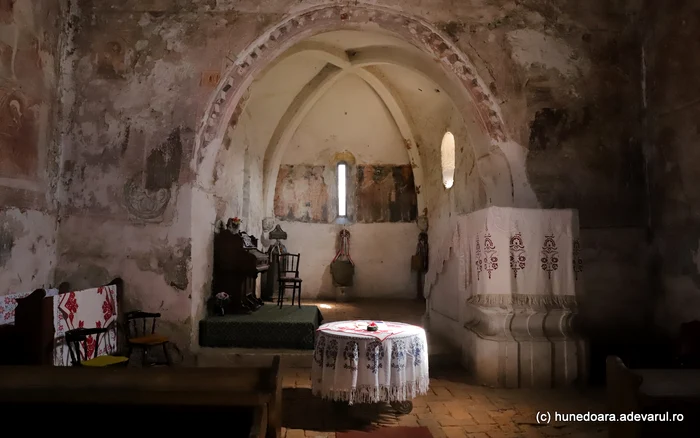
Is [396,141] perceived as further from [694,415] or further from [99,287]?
[694,415]

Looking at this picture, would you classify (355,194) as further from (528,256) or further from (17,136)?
(17,136)

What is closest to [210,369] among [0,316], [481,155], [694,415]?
[694,415]

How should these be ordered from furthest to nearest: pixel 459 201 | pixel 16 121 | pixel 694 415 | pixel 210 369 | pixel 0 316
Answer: pixel 459 201, pixel 16 121, pixel 0 316, pixel 210 369, pixel 694 415

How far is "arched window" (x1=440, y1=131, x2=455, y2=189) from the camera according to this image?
31.0ft

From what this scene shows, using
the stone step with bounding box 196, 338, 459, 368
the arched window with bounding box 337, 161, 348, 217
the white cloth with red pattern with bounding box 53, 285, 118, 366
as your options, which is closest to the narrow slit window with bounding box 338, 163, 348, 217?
the arched window with bounding box 337, 161, 348, 217

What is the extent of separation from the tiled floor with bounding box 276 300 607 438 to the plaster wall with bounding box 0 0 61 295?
354 cm

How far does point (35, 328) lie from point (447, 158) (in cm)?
770

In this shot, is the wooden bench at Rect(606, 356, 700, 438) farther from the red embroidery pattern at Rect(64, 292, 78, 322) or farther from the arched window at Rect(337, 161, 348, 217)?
the arched window at Rect(337, 161, 348, 217)

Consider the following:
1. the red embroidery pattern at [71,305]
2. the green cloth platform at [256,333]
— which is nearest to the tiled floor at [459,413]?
the green cloth platform at [256,333]

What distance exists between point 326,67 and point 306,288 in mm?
5847

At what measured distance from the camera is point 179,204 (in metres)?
6.39

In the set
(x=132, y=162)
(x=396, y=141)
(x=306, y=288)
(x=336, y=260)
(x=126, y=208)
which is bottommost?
(x=306, y=288)

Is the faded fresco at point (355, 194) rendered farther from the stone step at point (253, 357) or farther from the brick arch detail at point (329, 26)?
the stone step at point (253, 357)

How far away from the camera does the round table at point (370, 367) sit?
14.6ft
